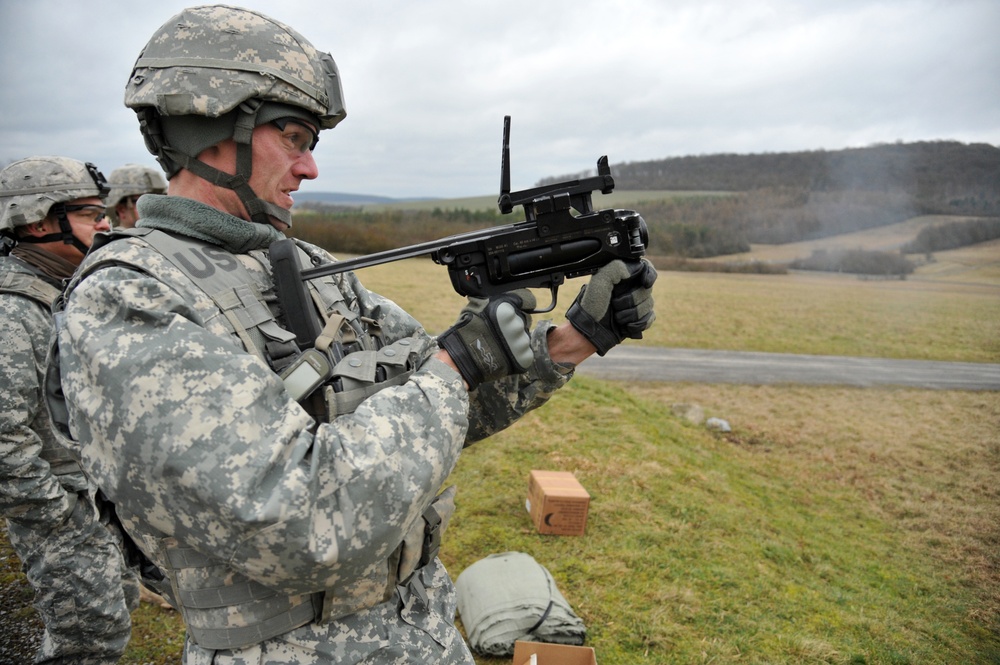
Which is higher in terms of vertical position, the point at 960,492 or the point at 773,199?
the point at 773,199

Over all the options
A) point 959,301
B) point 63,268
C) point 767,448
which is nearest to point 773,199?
point 959,301

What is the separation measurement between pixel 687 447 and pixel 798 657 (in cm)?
536

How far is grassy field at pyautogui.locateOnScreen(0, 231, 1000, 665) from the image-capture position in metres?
5.45

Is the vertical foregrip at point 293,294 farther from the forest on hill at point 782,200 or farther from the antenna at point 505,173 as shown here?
the forest on hill at point 782,200

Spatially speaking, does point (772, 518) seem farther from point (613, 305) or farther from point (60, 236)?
point (60, 236)

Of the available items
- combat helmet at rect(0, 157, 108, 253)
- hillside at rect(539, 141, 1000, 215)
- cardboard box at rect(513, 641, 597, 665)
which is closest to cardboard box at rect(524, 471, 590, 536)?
cardboard box at rect(513, 641, 597, 665)

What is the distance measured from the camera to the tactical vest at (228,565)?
194cm

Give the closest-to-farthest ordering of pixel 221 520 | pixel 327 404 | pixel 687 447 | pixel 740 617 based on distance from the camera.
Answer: pixel 221 520
pixel 327 404
pixel 740 617
pixel 687 447

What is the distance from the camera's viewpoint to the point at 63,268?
483 cm

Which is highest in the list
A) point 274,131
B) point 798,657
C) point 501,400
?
point 274,131

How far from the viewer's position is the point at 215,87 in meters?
2.19

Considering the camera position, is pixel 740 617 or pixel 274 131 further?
pixel 740 617

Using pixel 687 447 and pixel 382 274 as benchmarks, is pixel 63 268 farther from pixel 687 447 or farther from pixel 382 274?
pixel 382 274

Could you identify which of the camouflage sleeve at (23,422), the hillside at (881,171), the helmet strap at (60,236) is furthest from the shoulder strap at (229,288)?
the helmet strap at (60,236)
